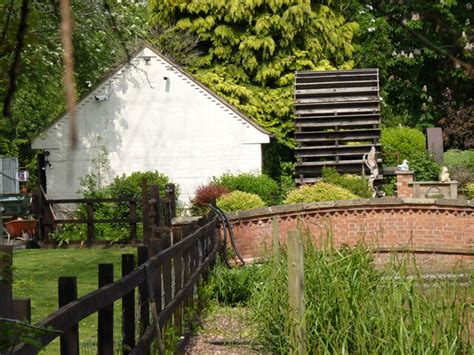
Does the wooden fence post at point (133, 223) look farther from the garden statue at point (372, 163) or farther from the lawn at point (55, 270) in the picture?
the garden statue at point (372, 163)

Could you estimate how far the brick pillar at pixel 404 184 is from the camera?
25.0 meters

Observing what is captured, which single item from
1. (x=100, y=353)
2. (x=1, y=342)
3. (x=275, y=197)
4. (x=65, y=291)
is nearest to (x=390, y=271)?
(x=100, y=353)

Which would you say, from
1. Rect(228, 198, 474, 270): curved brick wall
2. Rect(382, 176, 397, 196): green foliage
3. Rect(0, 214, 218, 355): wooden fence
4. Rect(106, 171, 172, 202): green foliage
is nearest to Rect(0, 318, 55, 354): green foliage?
Rect(0, 214, 218, 355): wooden fence

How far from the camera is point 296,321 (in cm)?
796

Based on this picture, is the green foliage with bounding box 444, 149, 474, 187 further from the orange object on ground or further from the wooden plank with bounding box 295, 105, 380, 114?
the orange object on ground

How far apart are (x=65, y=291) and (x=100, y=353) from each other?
3.90 feet

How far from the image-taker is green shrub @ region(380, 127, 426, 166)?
1282 inches

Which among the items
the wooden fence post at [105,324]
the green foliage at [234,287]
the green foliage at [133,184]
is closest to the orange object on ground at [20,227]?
the green foliage at [133,184]

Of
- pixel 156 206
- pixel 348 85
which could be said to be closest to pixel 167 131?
pixel 348 85

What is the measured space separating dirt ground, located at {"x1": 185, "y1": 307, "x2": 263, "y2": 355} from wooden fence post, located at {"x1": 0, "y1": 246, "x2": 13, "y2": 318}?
640 cm

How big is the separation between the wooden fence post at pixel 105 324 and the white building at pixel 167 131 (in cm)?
2344

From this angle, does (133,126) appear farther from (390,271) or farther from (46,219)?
(390,271)

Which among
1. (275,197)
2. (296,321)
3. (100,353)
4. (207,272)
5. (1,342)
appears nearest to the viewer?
(1,342)

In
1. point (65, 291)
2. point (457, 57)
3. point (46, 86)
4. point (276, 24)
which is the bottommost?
point (65, 291)
